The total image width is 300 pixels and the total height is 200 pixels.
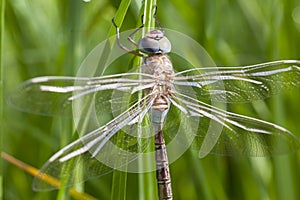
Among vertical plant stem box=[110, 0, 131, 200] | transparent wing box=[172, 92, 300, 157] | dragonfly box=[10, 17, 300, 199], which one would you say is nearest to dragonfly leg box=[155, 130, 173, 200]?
dragonfly box=[10, 17, 300, 199]

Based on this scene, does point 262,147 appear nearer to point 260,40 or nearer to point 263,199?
point 263,199

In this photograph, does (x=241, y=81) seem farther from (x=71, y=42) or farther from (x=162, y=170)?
(x=71, y=42)

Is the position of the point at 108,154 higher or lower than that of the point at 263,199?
higher

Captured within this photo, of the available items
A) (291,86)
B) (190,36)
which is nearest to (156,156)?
(291,86)

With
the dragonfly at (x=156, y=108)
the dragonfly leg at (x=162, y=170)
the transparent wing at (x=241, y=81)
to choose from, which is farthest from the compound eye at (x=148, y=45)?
the dragonfly leg at (x=162, y=170)

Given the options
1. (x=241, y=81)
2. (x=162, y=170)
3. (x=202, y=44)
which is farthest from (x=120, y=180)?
(x=202, y=44)

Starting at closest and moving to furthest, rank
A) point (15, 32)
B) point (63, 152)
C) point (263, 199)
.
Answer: point (63, 152), point (263, 199), point (15, 32)

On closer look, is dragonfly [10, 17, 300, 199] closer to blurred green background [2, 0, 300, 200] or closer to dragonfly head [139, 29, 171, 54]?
dragonfly head [139, 29, 171, 54]

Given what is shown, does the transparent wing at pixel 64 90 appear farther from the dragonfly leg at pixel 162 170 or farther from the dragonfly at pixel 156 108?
the dragonfly leg at pixel 162 170
